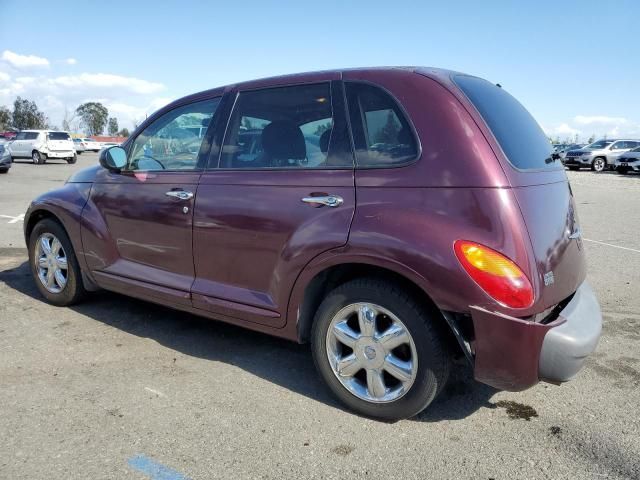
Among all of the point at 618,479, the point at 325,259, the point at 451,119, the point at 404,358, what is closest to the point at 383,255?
the point at 325,259

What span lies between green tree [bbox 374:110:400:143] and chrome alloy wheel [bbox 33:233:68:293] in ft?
9.97

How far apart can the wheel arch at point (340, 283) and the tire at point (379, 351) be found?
0.05 metres

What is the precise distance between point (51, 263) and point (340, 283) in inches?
116

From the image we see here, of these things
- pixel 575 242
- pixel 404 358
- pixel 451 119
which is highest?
pixel 451 119

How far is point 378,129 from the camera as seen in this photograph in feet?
9.70

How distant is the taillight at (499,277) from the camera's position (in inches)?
97.3

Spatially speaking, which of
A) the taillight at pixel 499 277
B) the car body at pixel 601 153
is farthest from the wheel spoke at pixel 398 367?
the car body at pixel 601 153

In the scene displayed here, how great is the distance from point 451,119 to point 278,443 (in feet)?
6.04

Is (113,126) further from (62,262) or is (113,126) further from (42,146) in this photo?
(62,262)

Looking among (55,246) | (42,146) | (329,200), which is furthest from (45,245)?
(42,146)

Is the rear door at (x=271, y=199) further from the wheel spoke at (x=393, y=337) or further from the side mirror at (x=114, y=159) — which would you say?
the side mirror at (x=114, y=159)

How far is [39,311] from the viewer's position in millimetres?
4621

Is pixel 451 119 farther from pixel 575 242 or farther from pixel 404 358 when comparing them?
pixel 404 358

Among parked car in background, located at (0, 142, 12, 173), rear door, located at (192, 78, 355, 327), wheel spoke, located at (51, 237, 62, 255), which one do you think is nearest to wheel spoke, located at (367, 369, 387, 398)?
rear door, located at (192, 78, 355, 327)
